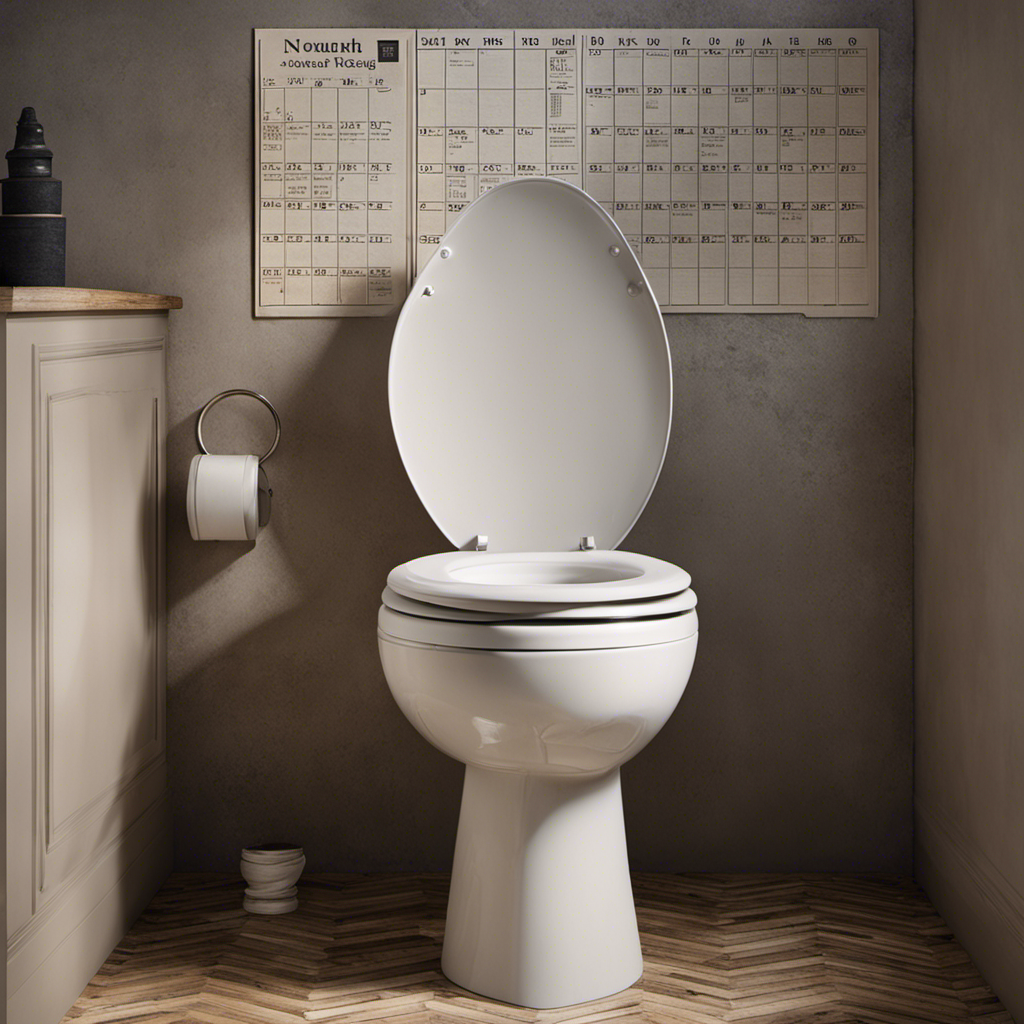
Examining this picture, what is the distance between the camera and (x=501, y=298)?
166 centimetres

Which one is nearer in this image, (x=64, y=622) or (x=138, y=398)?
(x=64, y=622)

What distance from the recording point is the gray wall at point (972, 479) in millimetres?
1403

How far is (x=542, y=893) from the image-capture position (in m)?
1.40

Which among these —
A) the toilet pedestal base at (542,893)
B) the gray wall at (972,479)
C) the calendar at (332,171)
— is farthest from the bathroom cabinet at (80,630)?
the gray wall at (972,479)

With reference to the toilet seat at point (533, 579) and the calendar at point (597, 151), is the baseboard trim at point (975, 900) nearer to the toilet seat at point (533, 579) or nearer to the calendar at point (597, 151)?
the toilet seat at point (533, 579)

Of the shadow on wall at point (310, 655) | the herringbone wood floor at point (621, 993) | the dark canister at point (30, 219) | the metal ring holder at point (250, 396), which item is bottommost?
the herringbone wood floor at point (621, 993)

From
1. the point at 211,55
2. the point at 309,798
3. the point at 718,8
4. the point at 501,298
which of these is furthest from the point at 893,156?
the point at 309,798

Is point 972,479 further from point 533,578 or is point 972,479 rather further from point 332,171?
point 332,171

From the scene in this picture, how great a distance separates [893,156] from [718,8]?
36cm

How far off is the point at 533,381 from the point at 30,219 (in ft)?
2.32

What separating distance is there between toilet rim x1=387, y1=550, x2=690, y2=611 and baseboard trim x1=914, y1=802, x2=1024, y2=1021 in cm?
58

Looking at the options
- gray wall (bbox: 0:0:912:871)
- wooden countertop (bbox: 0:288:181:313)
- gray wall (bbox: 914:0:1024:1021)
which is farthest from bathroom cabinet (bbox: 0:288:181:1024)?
gray wall (bbox: 914:0:1024:1021)

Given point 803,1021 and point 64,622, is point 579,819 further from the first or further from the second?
point 64,622

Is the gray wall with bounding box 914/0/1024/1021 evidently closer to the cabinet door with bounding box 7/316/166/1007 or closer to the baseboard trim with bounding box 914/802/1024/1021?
the baseboard trim with bounding box 914/802/1024/1021
